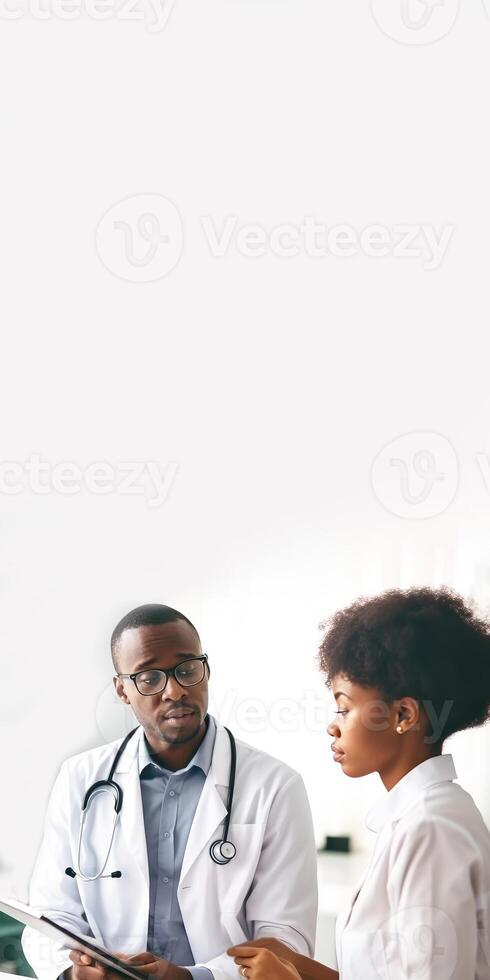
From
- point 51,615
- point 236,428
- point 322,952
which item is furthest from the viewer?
point 51,615

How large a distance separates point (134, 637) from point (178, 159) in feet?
1.86

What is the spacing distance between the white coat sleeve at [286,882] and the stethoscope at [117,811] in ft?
0.13

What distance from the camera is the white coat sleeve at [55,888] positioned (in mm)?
1189

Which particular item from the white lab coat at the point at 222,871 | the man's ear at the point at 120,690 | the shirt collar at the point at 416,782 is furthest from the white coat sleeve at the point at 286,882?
the man's ear at the point at 120,690

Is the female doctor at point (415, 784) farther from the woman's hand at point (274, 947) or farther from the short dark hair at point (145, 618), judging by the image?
the short dark hair at point (145, 618)

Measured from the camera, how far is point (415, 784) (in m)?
1.01

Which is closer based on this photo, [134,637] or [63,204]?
[134,637]

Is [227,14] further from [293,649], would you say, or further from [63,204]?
[293,649]

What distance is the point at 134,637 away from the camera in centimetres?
120

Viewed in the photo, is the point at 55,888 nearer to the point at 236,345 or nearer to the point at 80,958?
the point at 80,958

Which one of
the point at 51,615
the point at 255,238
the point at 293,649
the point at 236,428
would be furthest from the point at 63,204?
the point at 293,649

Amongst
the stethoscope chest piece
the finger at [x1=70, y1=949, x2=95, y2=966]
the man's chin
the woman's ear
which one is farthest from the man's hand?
the woman's ear

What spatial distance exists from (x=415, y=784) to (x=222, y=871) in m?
0.24

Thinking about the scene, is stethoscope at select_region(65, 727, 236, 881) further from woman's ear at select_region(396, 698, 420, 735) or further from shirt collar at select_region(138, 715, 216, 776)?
woman's ear at select_region(396, 698, 420, 735)
